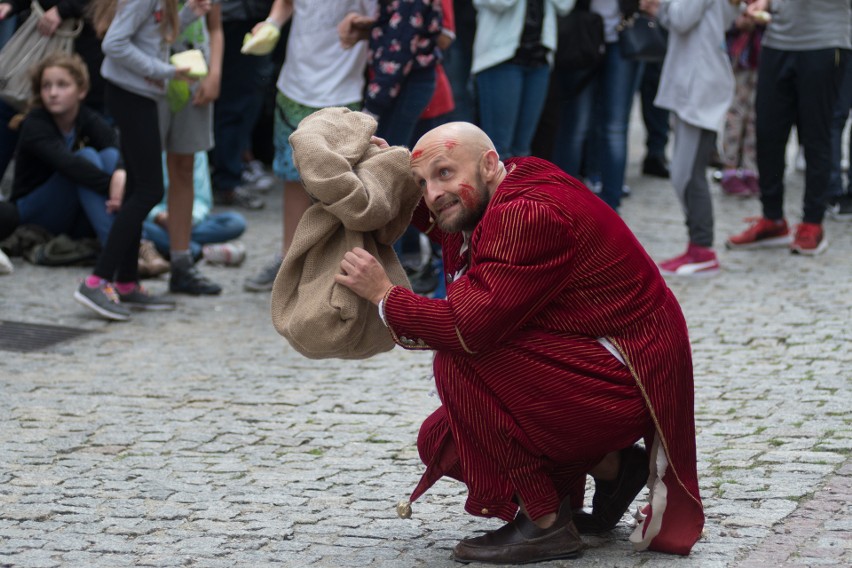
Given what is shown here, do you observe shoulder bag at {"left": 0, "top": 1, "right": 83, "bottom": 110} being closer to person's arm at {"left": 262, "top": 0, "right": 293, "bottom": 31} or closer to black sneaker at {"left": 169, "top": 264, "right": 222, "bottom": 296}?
black sneaker at {"left": 169, "top": 264, "right": 222, "bottom": 296}

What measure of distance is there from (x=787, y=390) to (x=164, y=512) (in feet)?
9.00

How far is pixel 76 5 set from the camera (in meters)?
8.77

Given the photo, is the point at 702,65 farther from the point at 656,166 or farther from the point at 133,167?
the point at 656,166

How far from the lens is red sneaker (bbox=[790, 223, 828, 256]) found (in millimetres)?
8992

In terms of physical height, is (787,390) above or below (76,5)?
below

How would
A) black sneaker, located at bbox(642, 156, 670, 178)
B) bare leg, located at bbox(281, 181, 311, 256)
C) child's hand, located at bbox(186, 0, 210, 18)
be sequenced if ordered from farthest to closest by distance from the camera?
black sneaker, located at bbox(642, 156, 670, 178) < bare leg, located at bbox(281, 181, 311, 256) < child's hand, located at bbox(186, 0, 210, 18)

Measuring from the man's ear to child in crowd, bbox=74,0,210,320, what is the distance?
3.48 meters

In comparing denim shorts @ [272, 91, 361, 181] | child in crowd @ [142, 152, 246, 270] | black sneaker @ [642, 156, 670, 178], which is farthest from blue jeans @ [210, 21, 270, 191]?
black sneaker @ [642, 156, 670, 178]

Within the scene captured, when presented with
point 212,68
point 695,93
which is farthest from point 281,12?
point 695,93

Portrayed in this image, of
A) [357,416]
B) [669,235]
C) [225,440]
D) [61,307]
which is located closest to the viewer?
[225,440]

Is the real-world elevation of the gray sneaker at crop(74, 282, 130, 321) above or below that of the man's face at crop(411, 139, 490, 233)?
below

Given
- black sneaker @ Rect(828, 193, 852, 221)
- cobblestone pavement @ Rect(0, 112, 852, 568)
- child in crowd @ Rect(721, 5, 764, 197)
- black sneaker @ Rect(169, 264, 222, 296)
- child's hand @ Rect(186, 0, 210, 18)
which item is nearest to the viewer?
cobblestone pavement @ Rect(0, 112, 852, 568)

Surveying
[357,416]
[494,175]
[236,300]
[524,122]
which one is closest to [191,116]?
[236,300]

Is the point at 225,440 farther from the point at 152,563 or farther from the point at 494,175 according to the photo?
the point at 494,175
